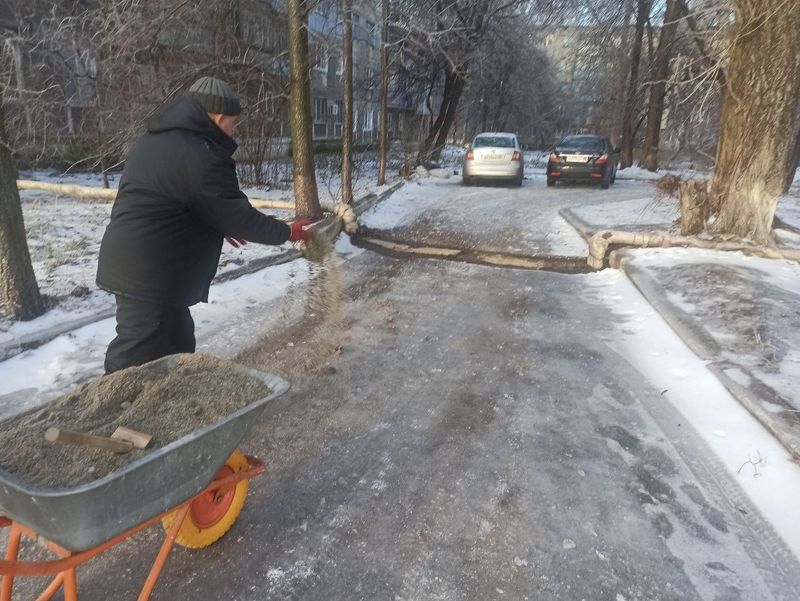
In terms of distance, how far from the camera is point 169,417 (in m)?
2.46

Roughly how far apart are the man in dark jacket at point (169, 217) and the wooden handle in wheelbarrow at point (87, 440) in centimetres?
103

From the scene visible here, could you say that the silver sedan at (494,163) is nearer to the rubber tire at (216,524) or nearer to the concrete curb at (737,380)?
the concrete curb at (737,380)

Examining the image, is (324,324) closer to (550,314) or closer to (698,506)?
(550,314)

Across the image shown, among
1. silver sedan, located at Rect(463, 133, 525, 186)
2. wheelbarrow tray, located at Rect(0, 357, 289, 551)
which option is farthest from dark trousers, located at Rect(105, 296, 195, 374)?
silver sedan, located at Rect(463, 133, 525, 186)

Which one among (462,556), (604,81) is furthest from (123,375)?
(604,81)

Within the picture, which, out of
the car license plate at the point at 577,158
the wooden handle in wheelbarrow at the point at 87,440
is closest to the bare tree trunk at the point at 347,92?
the car license plate at the point at 577,158

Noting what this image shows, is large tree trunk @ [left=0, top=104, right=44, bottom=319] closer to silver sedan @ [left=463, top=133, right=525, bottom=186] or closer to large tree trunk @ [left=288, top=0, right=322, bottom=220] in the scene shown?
large tree trunk @ [left=288, top=0, right=322, bottom=220]

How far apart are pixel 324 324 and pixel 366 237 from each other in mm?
4658

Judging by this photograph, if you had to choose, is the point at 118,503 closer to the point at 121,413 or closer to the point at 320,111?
the point at 121,413

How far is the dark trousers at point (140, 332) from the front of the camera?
3057 millimetres

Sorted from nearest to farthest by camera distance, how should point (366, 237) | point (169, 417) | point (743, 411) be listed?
point (169, 417)
point (743, 411)
point (366, 237)

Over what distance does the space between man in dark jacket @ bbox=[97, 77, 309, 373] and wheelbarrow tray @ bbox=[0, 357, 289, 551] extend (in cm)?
98

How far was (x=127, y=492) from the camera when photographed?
80.7 inches

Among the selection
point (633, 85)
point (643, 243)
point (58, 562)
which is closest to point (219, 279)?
point (58, 562)
